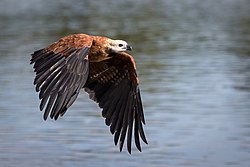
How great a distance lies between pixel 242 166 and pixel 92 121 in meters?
3.35

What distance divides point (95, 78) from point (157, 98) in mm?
5097

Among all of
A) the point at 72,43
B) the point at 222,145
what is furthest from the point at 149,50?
the point at 72,43

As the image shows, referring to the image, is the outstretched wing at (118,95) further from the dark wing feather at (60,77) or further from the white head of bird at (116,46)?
the dark wing feather at (60,77)

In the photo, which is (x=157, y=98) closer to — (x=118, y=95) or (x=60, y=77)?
(x=118, y=95)

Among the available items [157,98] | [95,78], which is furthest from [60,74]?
[157,98]

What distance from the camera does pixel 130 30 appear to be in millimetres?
24531

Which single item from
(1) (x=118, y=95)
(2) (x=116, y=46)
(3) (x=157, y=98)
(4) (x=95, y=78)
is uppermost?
(2) (x=116, y=46)

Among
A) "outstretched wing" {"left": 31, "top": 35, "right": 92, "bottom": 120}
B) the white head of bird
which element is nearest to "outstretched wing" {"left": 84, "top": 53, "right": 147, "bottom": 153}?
the white head of bird

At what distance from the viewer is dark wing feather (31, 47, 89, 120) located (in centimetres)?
812

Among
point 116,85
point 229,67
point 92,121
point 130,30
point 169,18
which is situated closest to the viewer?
point 116,85

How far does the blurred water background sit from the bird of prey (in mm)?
1766

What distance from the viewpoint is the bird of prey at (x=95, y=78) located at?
8258 millimetres

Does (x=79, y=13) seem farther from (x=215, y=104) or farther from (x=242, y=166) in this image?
(x=242, y=166)

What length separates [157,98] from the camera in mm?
15273
